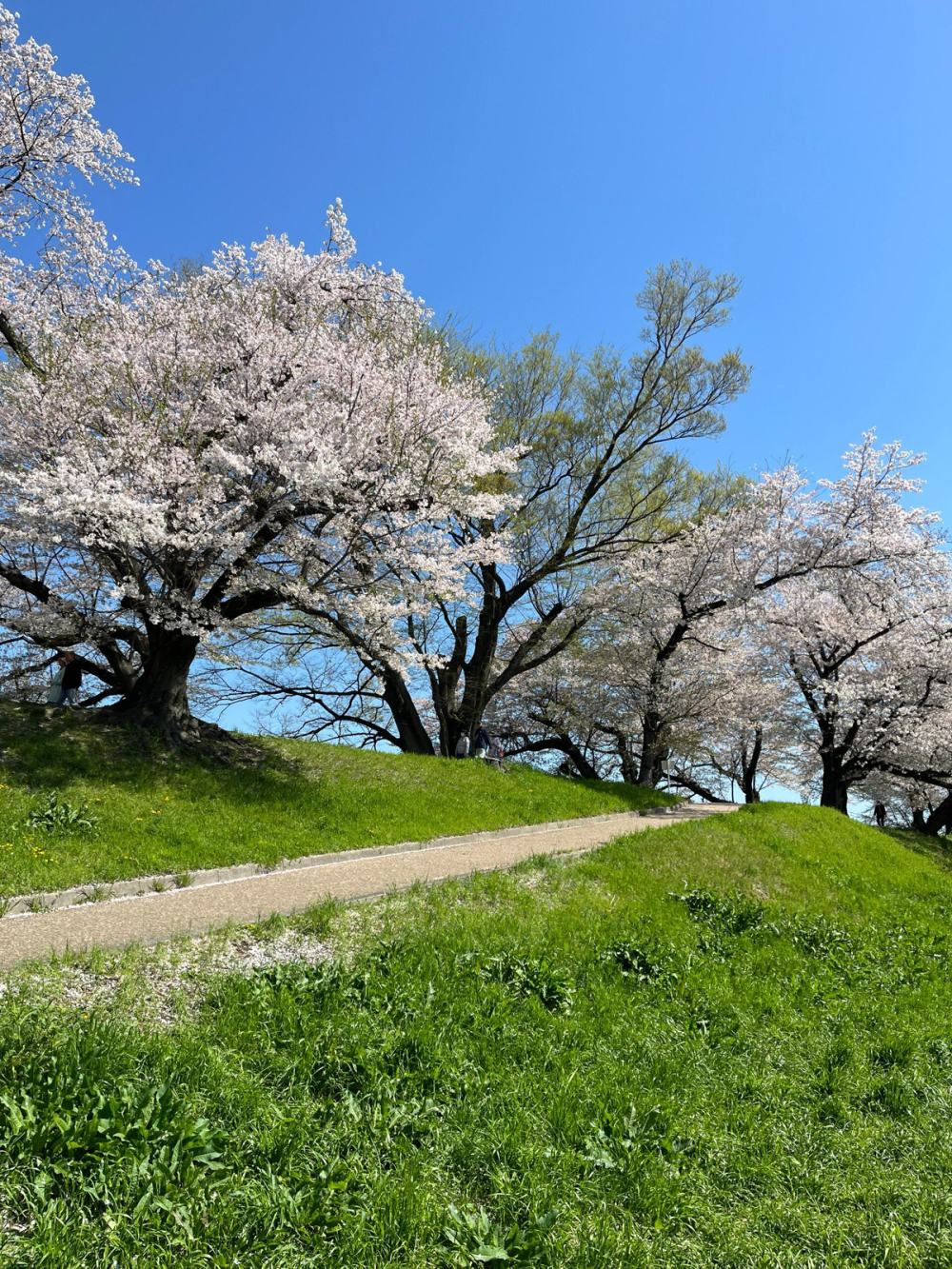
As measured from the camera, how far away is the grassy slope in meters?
8.73

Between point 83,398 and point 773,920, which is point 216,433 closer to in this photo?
point 83,398

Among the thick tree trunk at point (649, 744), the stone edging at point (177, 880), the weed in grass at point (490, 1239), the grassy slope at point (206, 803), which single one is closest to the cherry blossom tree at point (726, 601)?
the thick tree trunk at point (649, 744)

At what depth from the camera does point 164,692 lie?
13719mm

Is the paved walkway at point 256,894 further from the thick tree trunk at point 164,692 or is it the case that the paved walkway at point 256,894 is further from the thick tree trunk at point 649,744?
the thick tree trunk at point 649,744

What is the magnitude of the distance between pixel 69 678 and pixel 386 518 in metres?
8.11

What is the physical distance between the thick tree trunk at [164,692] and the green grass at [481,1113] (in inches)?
297

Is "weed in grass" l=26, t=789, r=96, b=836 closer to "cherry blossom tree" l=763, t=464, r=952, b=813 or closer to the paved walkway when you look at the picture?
the paved walkway

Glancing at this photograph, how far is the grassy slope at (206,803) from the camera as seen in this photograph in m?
8.73

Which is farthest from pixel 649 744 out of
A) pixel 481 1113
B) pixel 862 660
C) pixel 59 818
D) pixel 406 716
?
pixel 481 1113

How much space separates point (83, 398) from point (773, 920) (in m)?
13.2

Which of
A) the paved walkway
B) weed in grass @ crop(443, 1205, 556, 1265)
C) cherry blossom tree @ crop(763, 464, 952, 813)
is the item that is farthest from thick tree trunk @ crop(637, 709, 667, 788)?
weed in grass @ crop(443, 1205, 556, 1265)

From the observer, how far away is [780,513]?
21359 mm

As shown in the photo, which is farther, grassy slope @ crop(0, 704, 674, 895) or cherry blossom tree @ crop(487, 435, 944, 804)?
cherry blossom tree @ crop(487, 435, 944, 804)

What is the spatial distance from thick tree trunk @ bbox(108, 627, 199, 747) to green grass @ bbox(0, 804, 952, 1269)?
7.54 meters
